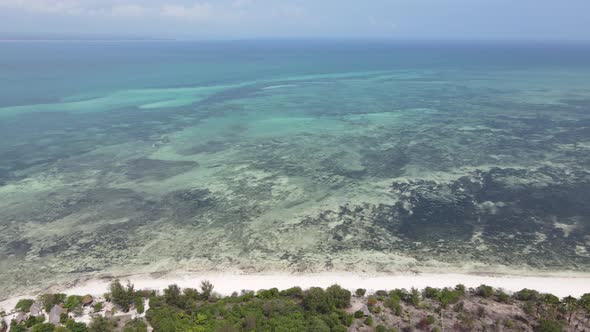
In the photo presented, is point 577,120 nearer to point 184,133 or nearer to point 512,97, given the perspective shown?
point 512,97

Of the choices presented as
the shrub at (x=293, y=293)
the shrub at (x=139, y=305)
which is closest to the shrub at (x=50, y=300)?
the shrub at (x=139, y=305)

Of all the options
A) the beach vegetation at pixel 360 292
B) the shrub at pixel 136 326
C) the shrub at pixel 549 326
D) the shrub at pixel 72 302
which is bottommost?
the shrub at pixel 72 302

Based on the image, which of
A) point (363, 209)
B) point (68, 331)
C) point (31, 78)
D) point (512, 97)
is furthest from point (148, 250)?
point (31, 78)

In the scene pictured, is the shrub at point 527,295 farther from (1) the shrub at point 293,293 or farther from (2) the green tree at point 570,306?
(1) the shrub at point 293,293

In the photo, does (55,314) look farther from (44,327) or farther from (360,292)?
(360,292)

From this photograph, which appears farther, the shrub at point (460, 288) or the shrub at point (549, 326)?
the shrub at point (460, 288)

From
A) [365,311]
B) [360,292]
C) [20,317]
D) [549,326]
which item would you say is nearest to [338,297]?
[365,311]

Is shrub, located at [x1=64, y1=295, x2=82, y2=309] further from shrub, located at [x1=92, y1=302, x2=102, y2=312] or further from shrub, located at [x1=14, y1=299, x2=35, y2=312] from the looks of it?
shrub, located at [x1=14, y1=299, x2=35, y2=312]
